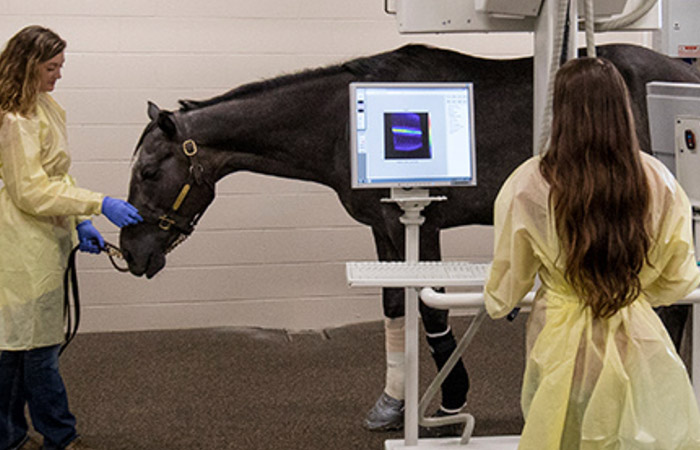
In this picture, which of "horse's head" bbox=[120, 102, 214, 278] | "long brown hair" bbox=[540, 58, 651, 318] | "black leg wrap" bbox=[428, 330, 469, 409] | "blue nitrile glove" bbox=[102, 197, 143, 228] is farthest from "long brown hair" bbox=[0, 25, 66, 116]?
"long brown hair" bbox=[540, 58, 651, 318]

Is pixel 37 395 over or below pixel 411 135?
below

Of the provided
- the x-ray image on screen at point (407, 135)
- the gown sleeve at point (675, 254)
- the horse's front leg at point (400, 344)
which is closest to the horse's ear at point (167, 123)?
the horse's front leg at point (400, 344)

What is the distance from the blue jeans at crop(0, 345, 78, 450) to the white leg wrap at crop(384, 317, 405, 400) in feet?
3.70

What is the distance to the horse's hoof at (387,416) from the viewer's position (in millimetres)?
3383

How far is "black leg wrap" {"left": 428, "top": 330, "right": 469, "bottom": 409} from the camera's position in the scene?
325 cm

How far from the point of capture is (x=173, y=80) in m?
4.88

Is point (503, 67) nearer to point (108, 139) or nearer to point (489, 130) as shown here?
point (489, 130)

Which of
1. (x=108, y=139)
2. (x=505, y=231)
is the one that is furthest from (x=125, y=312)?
(x=505, y=231)

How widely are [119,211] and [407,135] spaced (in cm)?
107

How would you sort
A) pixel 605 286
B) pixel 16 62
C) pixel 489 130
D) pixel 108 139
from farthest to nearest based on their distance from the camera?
pixel 108 139 → pixel 489 130 → pixel 16 62 → pixel 605 286

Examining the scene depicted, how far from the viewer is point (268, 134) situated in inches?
135

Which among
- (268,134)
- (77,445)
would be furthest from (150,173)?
(77,445)

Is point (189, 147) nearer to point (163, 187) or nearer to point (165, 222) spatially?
point (163, 187)

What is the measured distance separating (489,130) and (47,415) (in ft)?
5.90
